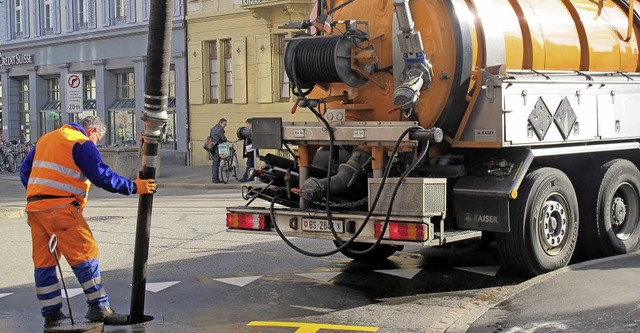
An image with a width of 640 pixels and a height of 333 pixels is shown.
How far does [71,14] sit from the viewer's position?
38188 millimetres

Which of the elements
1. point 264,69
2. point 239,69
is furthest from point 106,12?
point 264,69

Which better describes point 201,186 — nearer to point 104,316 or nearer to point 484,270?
point 484,270

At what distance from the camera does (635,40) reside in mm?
10273

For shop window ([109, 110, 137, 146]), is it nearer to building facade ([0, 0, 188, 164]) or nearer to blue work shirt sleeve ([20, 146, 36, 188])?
building facade ([0, 0, 188, 164])

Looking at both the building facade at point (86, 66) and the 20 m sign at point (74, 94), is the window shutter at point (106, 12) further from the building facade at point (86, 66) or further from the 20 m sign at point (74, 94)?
the 20 m sign at point (74, 94)

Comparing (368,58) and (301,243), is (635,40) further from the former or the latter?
(301,243)

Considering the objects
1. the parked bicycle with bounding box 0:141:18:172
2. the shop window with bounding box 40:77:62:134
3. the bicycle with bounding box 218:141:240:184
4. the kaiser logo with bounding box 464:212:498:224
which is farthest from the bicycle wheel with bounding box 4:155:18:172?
the kaiser logo with bounding box 464:212:498:224

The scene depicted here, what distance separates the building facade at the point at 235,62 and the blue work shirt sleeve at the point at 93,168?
19.4 metres

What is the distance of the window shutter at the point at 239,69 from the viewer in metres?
29.7

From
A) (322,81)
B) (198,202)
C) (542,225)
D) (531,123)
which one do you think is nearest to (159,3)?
(322,81)

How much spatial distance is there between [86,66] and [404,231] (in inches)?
1234

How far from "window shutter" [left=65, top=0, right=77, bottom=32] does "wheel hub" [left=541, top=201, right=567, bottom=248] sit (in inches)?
1273

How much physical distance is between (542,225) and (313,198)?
2124 millimetres

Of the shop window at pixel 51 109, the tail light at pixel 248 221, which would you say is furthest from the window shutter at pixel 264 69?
the tail light at pixel 248 221
